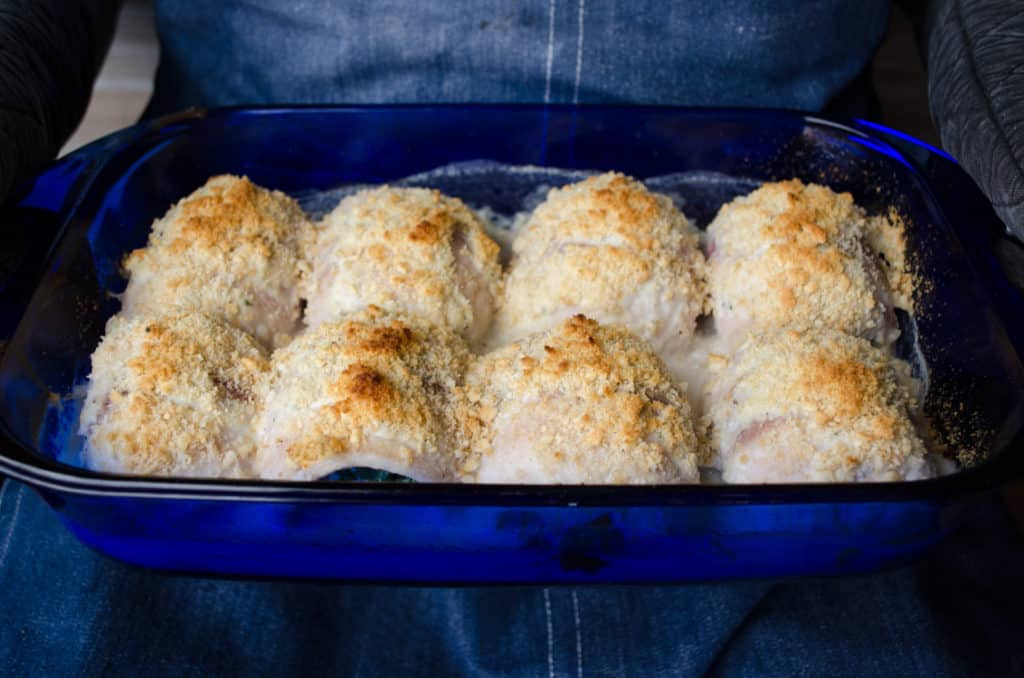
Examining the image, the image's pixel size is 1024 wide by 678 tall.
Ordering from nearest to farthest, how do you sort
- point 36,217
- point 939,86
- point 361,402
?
1. point 361,402
2. point 36,217
3. point 939,86

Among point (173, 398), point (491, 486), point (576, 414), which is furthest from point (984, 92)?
point (173, 398)

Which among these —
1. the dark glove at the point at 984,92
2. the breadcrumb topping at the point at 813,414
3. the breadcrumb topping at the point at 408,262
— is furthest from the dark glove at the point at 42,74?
the dark glove at the point at 984,92

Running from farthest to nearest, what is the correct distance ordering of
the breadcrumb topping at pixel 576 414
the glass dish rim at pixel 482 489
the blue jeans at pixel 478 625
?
the blue jeans at pixel 478 625 → the breadcrumb topping at pixel 576 414 → the glass dish rim at pixel 482 489

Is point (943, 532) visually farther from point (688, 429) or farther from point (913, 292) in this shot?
point (913, 292)

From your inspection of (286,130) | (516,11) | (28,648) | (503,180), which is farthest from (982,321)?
(28,648)

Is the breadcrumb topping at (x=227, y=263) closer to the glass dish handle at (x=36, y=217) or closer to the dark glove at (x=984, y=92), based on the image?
the glass dish handle at (x=36, y=217)

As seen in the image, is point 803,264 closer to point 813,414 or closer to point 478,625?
point 813,414

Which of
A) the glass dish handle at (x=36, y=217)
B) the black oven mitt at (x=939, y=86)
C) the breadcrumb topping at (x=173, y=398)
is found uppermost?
the black oven mitt at (x=939, y=86)
